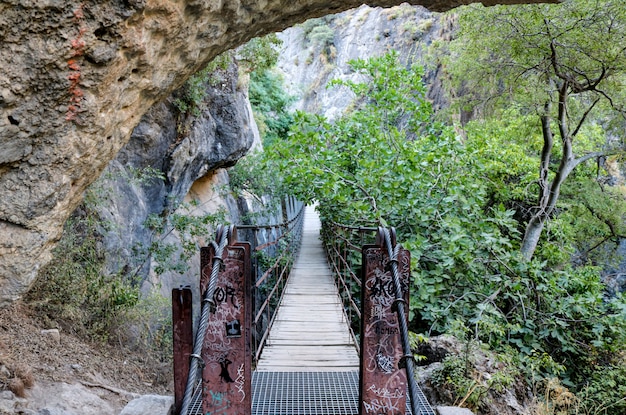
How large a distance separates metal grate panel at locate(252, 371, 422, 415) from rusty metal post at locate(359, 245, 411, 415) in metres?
0.46

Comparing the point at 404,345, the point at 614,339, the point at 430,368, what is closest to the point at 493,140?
the point at 614,339

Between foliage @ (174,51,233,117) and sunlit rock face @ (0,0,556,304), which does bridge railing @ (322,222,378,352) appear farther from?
foliage @ (174,51,233,117)

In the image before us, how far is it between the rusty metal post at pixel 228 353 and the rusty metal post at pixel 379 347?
595 mm

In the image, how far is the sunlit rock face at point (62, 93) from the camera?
2289 millimetres

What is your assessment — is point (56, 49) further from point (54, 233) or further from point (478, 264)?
point (478, 264)

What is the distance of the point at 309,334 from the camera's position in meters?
4.40

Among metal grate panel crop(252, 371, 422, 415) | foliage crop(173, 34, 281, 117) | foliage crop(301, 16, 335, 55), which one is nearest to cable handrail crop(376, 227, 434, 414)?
metal grate panel crop(252, 371, 422, 415)

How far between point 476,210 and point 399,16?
74.6ft

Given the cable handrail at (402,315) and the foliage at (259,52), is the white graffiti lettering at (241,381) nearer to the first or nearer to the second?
the cable handrail at (402,315)

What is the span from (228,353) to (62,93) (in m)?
1.84

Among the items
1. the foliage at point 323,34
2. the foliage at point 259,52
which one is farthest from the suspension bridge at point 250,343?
the foliage at point 323,34

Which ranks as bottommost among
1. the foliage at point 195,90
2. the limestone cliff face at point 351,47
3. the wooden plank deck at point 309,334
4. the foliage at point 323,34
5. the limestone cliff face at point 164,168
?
the wooden plank deck at point 309,334

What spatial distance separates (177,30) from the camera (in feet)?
9.68

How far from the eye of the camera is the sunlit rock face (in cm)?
229
